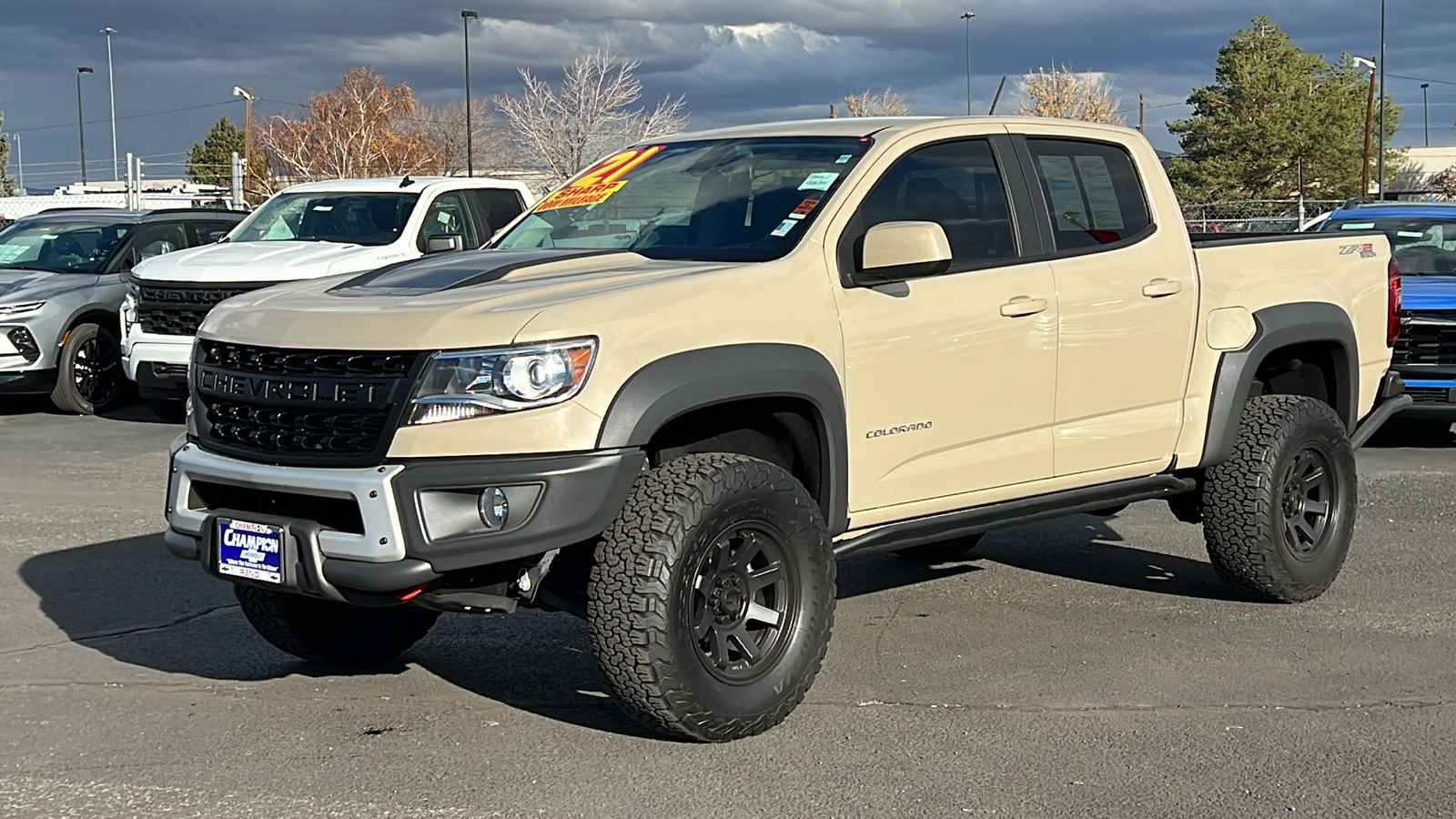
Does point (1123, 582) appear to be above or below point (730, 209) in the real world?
below

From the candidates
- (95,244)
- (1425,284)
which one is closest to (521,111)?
(95,244)

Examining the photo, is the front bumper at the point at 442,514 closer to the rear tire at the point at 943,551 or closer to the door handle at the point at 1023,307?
the door handle at the point at 1023,307

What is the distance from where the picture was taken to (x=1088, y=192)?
6.37 meters

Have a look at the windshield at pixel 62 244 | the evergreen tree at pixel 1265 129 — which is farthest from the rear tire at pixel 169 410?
the evergreen tree at pixel 1265 129

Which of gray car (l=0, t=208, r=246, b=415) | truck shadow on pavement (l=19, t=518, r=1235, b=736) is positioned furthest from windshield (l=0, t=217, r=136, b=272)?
truck shadow on pavement (l=19, t=518, r=1235, b=736)

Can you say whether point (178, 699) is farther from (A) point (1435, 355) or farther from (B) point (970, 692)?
Result: (A) point (1435, 355)

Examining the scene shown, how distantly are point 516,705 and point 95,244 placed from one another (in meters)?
11.2

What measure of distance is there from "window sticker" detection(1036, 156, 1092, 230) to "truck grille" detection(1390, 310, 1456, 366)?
19.0 feet

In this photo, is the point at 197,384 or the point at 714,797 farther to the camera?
the point at 197,384

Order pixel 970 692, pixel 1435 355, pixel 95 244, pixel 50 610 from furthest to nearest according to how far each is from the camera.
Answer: pixel 95 244 < pixel 1435 355 < pixel 50 610 < pixel 970 692

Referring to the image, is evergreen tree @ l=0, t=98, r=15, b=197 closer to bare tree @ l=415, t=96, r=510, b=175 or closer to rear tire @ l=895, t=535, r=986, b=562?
bare tree @ l=415, t=96, r=510, b=175

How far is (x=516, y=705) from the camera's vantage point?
5395mm

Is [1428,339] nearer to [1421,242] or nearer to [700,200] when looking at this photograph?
[1421,242]

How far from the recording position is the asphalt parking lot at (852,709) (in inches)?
177
